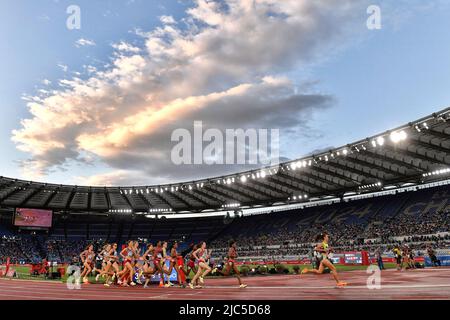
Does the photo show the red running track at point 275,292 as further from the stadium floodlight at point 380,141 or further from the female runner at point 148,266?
the stadium floodlight at point 380,141

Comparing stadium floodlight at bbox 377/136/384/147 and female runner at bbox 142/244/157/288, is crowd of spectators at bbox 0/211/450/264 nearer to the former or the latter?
stadium floodlight at bbox 377/136/384/147

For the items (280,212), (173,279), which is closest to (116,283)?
(173,279)

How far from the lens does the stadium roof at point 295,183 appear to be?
3488cm

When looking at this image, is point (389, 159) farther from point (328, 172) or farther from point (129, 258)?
point (129, 258)

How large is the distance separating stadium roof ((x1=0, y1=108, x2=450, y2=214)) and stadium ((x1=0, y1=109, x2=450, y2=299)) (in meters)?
0.14

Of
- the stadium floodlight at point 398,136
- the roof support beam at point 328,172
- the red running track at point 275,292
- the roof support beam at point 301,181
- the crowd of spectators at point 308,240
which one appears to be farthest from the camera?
the roof support beam at point 301,181

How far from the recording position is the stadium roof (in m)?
34.9

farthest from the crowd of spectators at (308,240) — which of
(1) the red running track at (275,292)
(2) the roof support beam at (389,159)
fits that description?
(1) the red running track at (275,292)

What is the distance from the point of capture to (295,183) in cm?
5256

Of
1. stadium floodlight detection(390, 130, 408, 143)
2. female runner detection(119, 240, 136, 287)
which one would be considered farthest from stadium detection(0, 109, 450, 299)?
female runner detection(119, 240, 136, 287)

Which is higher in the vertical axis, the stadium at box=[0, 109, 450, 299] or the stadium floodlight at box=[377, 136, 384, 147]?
the stadium floodlight at box=[377, 136, 384, 147]

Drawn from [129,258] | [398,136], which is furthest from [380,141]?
[129,258]

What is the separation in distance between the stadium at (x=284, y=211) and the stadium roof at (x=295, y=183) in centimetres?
14
